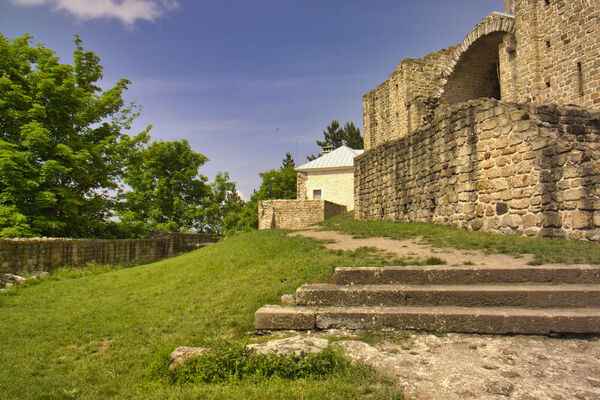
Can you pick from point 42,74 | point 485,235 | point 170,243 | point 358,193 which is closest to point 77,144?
point 42,74

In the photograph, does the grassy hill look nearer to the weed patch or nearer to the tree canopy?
the weed patch

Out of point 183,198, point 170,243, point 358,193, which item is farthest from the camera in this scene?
point 183,198

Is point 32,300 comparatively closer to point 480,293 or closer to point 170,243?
point 480,293

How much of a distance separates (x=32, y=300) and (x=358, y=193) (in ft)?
37.7

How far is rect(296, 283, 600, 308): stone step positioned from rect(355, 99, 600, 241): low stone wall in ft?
10.3

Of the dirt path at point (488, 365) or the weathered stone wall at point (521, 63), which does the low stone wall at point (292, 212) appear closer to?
the weathered stone wall at point (521, 63)

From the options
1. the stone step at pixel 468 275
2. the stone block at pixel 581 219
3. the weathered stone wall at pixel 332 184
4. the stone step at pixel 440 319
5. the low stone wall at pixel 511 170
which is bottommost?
the stone step at pixel 440 319

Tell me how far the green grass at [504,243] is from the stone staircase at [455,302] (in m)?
0.75

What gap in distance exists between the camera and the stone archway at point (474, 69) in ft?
→ 55.5

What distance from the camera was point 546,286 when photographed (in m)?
4.56

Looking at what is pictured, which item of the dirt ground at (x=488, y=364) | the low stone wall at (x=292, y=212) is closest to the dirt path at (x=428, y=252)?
the dirt ground at (x=488, y=364)

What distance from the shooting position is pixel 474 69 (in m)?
18.5

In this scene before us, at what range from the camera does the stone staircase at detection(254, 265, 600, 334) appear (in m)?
3.94

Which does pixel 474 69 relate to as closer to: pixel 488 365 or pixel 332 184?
pixel 488 365
